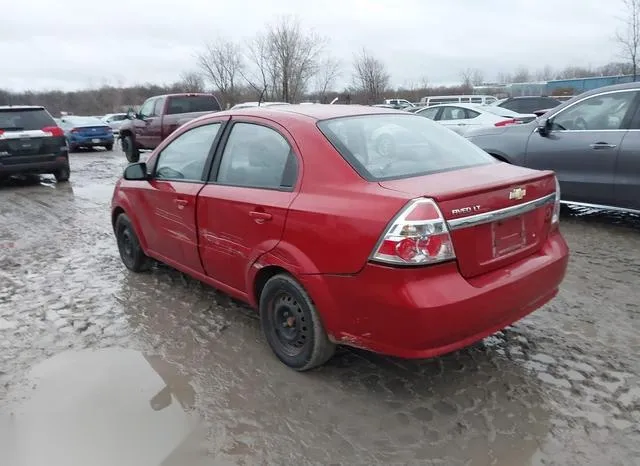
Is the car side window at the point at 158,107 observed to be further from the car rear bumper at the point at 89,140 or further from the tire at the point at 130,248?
the tire at the point at 130,248

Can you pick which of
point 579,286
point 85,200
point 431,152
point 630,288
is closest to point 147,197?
point 431,152

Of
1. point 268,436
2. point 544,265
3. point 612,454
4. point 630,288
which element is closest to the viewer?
point 612,454

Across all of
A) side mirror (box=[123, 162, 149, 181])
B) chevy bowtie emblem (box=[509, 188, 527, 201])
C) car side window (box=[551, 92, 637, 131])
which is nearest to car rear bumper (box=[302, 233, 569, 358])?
chevy bowtie emblem (box=[509, 188, 527, 201])

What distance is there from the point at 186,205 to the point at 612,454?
3.12 meters

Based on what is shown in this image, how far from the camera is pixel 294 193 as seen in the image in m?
3.15

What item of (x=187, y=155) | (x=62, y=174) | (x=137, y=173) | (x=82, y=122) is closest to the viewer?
(x=187, y=155)

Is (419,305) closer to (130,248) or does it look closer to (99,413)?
(99,413)

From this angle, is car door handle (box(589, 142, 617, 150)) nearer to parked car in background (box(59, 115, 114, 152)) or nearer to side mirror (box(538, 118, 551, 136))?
side mirror (box(538, 118, 551, 136))

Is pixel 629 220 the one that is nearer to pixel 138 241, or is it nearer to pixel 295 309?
pixel 295 309

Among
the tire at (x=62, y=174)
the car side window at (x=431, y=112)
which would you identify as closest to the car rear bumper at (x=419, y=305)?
the tire at (x=62, y=174)

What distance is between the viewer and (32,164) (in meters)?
10.9

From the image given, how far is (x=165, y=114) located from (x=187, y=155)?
414 inches

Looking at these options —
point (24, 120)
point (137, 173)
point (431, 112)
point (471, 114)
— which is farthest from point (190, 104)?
point (137, 173)

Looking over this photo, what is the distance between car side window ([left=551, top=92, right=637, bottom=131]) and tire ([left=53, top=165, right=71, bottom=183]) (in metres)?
9.75
